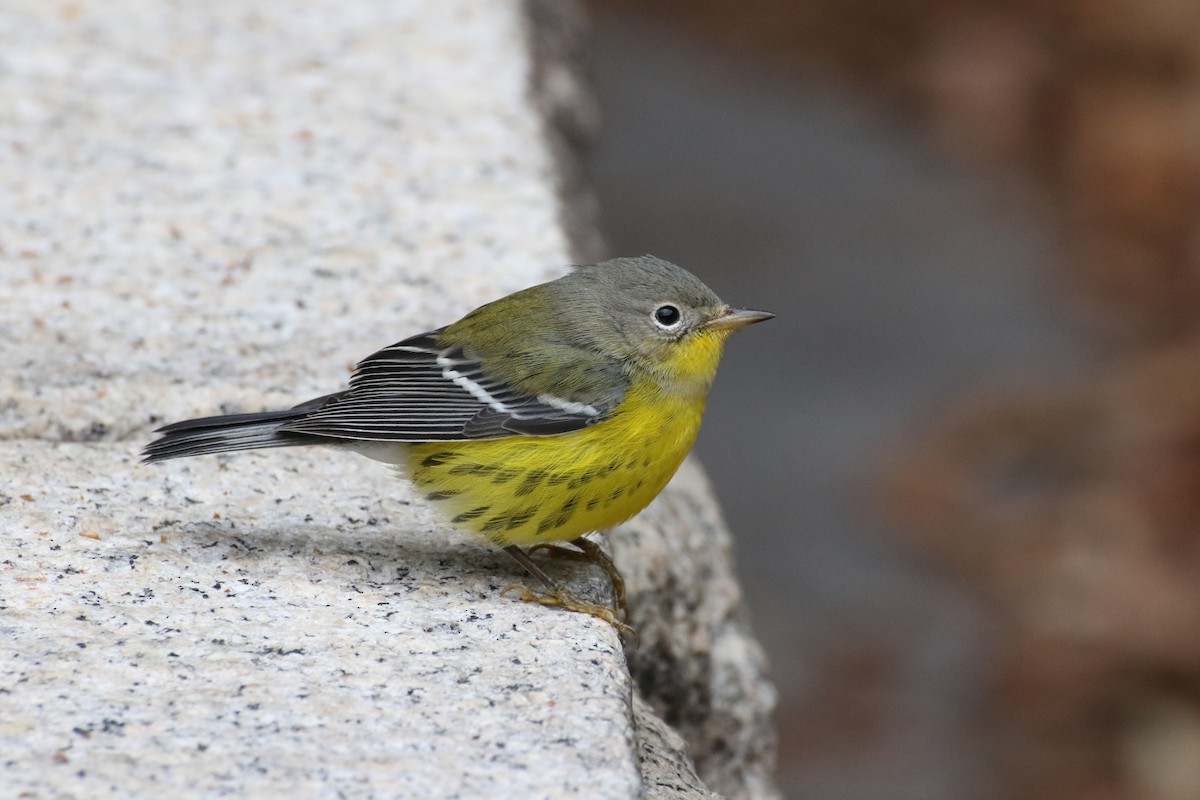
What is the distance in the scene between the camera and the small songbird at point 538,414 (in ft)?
10.6

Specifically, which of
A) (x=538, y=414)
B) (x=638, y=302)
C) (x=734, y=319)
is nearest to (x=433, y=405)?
(x=538, y=414)

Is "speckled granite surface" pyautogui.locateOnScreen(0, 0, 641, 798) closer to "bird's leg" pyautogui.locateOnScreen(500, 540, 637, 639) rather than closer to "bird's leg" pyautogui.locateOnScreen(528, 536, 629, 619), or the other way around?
"bird's leg" pyautogui.locateOnScreen(500, 540, 637, 639)

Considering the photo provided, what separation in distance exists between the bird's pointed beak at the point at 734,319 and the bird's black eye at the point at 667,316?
0.28 feet

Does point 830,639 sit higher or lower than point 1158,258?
lower

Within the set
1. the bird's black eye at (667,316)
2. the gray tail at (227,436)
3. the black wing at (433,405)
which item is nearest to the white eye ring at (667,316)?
the bird's black eye at (667,316)

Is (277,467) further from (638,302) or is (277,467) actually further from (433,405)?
(638,302)

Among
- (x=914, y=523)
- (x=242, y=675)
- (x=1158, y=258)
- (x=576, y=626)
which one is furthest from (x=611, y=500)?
(x=1158, y=258)

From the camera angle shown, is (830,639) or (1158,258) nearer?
(830,639)

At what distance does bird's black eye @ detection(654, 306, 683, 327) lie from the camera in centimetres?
365

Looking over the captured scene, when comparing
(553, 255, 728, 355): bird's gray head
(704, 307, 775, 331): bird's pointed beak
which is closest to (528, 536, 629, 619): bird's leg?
(553, 255, 728, 355): bird's gray head

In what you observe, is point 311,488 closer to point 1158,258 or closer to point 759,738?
point 759,738

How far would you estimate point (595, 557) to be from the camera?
3494 mm

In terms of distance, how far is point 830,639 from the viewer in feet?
21.8

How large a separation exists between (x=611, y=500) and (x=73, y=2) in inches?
134
